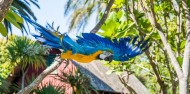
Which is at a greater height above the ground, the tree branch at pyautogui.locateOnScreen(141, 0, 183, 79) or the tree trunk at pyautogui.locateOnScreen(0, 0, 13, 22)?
the tree trunk at pyautogui.locateOnScreen(0, 0, 13, 22)

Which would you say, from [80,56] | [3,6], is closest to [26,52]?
[80,56]

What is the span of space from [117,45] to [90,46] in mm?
321

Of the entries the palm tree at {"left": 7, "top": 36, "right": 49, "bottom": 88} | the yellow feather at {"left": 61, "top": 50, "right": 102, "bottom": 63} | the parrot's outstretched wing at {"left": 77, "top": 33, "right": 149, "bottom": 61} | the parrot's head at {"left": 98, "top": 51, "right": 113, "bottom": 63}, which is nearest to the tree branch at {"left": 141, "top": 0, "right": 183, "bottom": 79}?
the parrot's outstretched wing at {"left": 77, "top": 33, "right": 149, "bottom": 61}

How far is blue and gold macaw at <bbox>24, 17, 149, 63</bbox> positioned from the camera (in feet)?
12.4

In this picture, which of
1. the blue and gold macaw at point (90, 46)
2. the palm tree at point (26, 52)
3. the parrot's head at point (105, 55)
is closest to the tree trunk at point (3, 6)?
the blue and gold macaw at point (90, 46)

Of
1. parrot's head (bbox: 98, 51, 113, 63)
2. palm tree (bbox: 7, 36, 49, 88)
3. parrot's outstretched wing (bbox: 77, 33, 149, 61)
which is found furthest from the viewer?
palm tree (bbox: 7, 36, 49, 88)

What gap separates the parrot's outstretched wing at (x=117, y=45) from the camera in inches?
152

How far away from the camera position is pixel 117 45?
4.02m

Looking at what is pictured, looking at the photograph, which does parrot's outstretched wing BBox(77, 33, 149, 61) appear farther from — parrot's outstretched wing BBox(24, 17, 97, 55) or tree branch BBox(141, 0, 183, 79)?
tree branch BBox(141, 0, 183, 79)

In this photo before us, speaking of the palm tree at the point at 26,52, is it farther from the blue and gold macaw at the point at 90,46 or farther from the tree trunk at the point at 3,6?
the tree trunk at the point at 3,6

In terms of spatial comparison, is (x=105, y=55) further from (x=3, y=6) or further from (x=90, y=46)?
(x=3, y=6)

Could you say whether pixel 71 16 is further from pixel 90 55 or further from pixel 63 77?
pixel 90 55

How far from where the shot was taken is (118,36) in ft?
13.3

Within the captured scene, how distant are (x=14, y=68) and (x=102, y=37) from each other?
1331 centimetres
